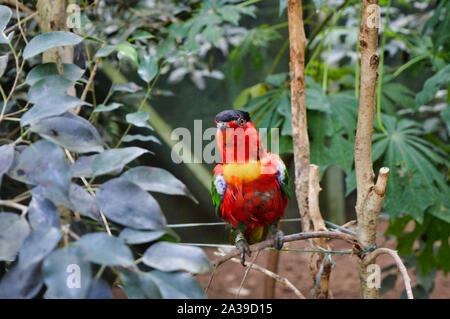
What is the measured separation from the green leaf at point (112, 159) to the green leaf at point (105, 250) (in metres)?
0.12

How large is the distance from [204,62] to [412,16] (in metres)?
1.08

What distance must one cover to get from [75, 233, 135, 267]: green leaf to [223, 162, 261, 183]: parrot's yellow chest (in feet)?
1.68

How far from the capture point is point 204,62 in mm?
2412

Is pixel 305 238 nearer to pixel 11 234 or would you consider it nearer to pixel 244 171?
pixel 244 171

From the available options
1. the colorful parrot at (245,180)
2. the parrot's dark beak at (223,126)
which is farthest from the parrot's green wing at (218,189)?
the parrot's dark beak at (223,126)

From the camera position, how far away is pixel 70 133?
2.40 feet

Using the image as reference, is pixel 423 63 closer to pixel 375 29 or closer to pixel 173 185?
pixel 375 29

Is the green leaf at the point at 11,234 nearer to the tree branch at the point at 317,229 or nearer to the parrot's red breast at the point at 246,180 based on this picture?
the parrot's red breast at the point at 246,180

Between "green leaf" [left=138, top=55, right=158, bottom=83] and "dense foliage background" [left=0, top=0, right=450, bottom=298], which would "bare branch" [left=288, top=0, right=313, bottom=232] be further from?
"green leaf" [left=138, top=55, right=158, bottom=83]

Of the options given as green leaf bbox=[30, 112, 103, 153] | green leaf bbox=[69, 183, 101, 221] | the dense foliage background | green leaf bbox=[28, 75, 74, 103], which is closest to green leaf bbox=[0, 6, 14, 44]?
the dense foliage background

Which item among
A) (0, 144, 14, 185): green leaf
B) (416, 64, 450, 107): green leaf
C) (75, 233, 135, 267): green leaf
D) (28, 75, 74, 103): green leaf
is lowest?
(75, 233, 135, 267): green leaf

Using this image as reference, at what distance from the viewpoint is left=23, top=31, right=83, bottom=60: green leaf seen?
2.85 feet

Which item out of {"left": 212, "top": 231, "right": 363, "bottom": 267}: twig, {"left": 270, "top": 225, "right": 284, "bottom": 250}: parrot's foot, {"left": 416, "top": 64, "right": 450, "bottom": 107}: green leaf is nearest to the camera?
{"left": 212, "top": 231, "right": 363, "bottom": 267}: twig
